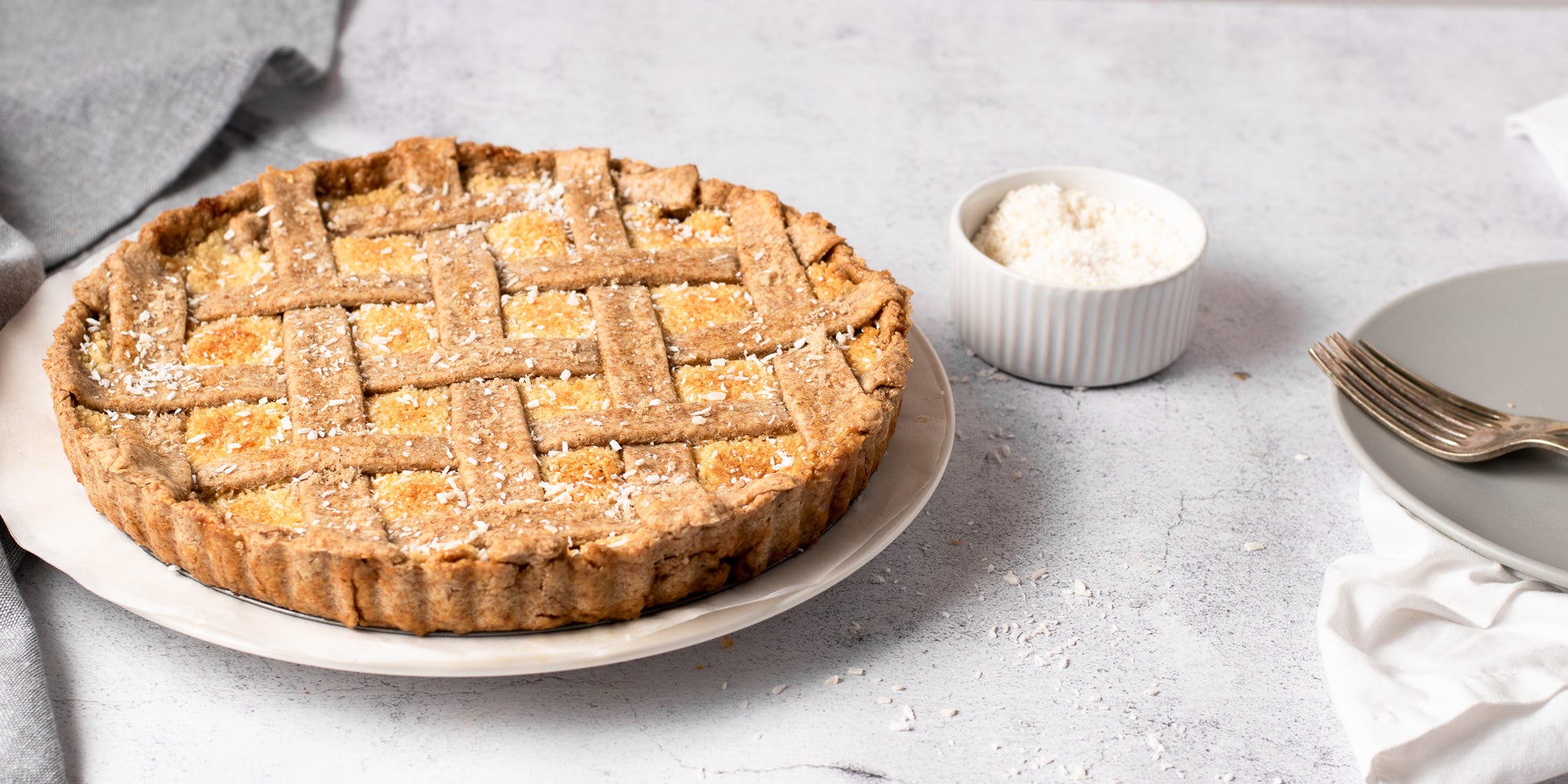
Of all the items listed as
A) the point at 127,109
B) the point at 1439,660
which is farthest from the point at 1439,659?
the point at 127,109

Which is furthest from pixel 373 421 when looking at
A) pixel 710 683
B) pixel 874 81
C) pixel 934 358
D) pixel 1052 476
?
pixel 874 81

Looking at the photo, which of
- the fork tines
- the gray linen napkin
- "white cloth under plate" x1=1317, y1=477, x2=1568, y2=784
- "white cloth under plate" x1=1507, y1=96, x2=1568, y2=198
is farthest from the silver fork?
the gray linen napkin

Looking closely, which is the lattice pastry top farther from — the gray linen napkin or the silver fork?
the silver fork

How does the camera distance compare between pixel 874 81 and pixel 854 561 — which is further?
pixel 874 81

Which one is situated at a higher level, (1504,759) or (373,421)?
(373,421)

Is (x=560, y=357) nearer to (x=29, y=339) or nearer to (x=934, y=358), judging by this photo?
(x=934, y=358)

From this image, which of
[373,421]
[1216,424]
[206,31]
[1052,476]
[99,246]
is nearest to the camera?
[373,421]

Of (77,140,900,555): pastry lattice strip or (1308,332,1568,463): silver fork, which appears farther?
(1308,332,1568,463): silver fork
